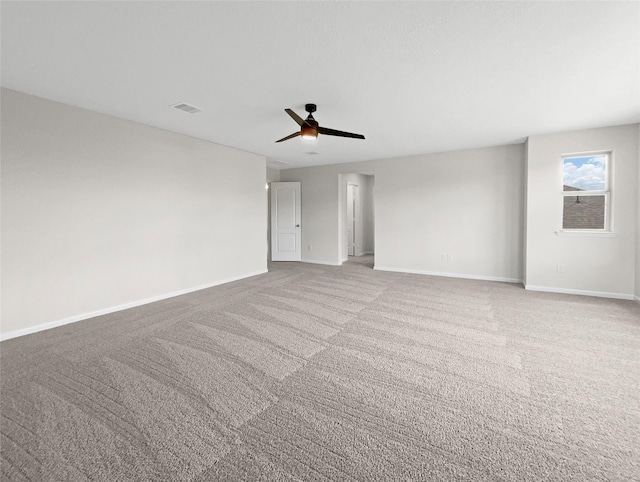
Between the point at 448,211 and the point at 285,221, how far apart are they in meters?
4.04

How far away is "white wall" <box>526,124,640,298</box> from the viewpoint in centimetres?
445

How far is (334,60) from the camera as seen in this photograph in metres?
2.53

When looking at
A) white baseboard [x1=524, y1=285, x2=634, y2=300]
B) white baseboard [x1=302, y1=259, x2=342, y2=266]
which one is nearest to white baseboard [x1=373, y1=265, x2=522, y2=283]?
white baseboard [x1=524, y1=285, x2=634, y2=300]

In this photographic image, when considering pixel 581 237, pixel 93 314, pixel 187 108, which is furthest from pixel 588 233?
pixel 93 314

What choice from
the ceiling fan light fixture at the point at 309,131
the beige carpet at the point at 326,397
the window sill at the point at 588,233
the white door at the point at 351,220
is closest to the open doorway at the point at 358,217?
the white door at the point at 351,220

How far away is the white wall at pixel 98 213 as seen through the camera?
315cm

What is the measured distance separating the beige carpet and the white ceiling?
2532 millimetres

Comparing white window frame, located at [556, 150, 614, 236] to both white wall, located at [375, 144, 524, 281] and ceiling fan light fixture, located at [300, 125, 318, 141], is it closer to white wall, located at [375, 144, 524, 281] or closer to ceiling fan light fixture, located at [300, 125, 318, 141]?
white wall, located at [375, 144, 524, 281]

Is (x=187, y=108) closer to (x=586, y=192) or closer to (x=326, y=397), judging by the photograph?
(x=326, y=397)

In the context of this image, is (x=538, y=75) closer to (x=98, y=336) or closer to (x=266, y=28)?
(x=266, y=28)

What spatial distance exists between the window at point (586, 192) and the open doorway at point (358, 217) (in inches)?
181

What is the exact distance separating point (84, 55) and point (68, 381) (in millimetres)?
2568

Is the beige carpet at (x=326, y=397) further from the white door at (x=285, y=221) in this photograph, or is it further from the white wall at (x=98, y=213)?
the white door at (x=285, y=221)

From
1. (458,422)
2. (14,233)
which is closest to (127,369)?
(14,233)
